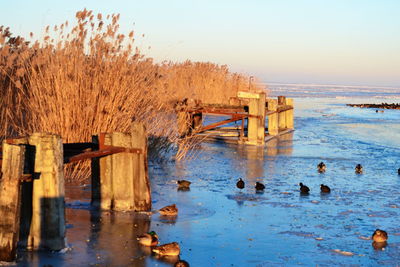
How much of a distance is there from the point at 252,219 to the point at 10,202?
11.0 feet

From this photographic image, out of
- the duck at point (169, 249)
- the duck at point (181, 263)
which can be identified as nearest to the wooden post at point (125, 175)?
the duck at point (169, 249)

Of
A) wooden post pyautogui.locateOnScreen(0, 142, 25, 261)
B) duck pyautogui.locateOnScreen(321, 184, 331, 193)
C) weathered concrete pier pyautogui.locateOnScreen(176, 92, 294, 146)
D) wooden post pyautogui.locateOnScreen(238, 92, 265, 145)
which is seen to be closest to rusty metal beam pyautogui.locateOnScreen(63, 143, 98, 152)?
wooden post pyautogui.locateOnScreen(0, 142, 25, 261)

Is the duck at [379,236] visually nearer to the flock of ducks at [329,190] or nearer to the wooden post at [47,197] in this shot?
the flock of ducks at [329,190]

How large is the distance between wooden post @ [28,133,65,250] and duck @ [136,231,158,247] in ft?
2.59

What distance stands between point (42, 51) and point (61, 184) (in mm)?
4577

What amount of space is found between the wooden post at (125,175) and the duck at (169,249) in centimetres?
187

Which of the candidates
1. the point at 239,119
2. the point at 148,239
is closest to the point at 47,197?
the point at 148,239

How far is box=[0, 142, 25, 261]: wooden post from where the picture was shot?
599cm

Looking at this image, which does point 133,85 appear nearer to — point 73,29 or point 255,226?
point 73,29

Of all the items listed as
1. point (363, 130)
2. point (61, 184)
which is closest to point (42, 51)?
point (61, 184)

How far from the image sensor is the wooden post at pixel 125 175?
8.25 metres

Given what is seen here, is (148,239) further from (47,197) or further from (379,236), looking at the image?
(379,236)

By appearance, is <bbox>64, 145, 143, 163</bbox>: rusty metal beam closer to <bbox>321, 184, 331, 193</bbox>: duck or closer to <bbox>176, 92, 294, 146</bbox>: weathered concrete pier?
<bbox>321, 184, 331, 193</bbox>: duck

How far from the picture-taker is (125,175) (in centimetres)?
825
